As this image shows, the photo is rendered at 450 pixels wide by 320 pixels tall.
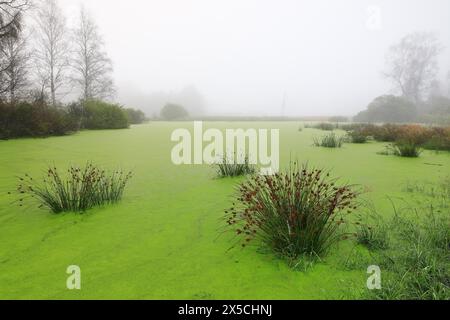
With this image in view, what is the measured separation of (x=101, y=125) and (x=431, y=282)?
13.9 meters

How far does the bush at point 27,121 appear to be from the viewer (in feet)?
29.4

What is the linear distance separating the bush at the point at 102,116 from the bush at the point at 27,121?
9.27ft

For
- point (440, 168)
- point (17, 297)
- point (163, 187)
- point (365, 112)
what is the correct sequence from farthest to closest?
point (365, 112) < point (440, 168) < point (163, 187) < point (17, 297)

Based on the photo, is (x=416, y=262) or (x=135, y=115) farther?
(x=135, y=115)

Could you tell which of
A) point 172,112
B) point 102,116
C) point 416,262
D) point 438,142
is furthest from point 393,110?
point 416,262

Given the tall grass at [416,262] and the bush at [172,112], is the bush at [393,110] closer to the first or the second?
the bush at [172,112]

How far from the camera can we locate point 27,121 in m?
9.35

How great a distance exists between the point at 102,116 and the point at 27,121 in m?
4.40

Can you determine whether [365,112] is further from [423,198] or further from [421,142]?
[423,198]

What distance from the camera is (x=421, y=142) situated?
877 cm

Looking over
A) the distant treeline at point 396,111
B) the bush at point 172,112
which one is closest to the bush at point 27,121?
the bush at point 172,112

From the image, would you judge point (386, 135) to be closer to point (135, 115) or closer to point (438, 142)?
point (438, 142)

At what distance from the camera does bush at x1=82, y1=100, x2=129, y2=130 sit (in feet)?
43.9
